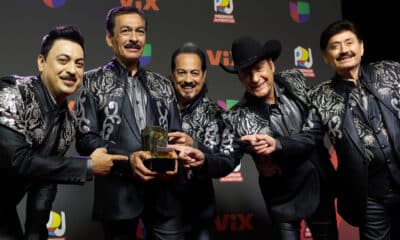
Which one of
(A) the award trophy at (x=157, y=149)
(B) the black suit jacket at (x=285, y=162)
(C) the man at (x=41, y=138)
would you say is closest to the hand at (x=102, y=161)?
(C) the man at (x=41, y=138)

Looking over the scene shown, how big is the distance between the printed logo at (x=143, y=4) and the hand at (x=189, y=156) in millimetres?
1669

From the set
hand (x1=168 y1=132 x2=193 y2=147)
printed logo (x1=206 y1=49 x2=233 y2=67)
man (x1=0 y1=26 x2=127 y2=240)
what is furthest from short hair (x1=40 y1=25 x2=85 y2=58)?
printed logo (x1=206 y1=49 x2=233 y2=67)

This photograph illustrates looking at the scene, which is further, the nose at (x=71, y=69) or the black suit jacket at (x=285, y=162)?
the black suit jacket at (x=285, y=162)

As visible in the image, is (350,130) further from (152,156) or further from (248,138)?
(152,156)

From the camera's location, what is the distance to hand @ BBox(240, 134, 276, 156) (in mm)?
2439

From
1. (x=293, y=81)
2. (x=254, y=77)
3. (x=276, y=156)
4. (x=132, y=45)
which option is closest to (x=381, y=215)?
(x=276, y=156)

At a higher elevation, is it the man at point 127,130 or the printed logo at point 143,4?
the printed logo at point 143,4

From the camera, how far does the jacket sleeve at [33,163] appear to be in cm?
195

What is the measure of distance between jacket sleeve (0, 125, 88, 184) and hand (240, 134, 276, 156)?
0.82 m

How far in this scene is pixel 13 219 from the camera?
2.10 m

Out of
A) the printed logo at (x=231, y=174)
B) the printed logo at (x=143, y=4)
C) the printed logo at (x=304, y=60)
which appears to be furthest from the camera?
the printed logo at (x=304, y=60)

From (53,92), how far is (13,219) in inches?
22.9

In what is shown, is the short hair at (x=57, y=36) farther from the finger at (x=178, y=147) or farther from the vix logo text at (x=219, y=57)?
the vix logo text at (x=219, y=57)

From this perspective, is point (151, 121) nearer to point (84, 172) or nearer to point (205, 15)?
point (84, 172)
